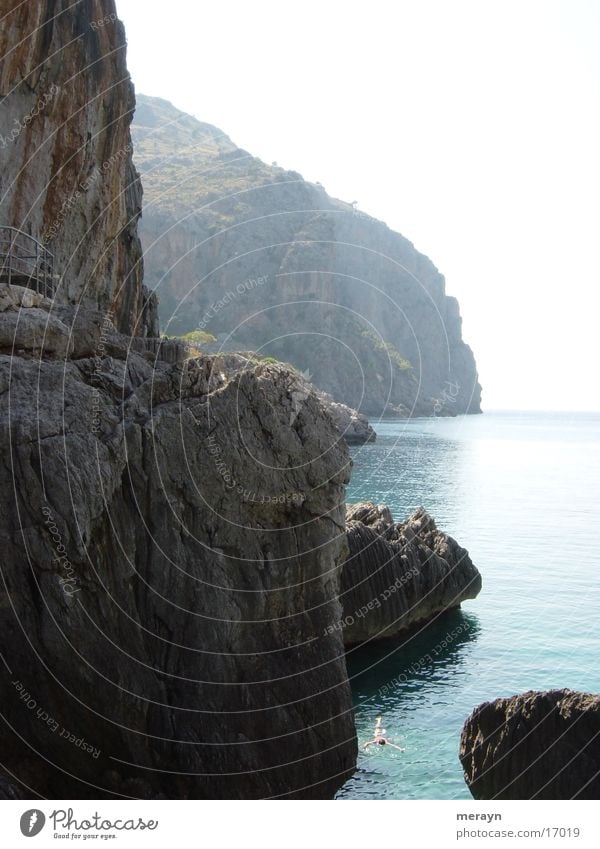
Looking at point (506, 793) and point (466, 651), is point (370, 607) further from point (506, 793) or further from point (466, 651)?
point (506, 793)

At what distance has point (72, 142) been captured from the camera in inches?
1214

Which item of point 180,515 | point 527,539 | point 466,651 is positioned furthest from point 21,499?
point 527,539

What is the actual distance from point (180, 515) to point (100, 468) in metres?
2.14

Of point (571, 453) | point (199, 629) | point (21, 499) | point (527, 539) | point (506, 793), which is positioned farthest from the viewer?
point (571, 453)

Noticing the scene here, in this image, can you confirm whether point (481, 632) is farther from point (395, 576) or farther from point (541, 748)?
point (541, 748)

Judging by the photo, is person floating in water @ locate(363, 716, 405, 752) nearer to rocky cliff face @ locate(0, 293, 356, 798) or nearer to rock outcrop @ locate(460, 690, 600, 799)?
rock outcrop @ locate(460, 690, 600, 799)

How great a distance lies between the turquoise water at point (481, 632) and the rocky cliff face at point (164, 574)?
165 inches

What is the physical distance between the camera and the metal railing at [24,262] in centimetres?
2186

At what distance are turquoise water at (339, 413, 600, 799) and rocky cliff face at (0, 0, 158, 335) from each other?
17166mm

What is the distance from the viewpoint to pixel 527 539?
204ft

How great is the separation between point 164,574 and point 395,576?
20.6m
